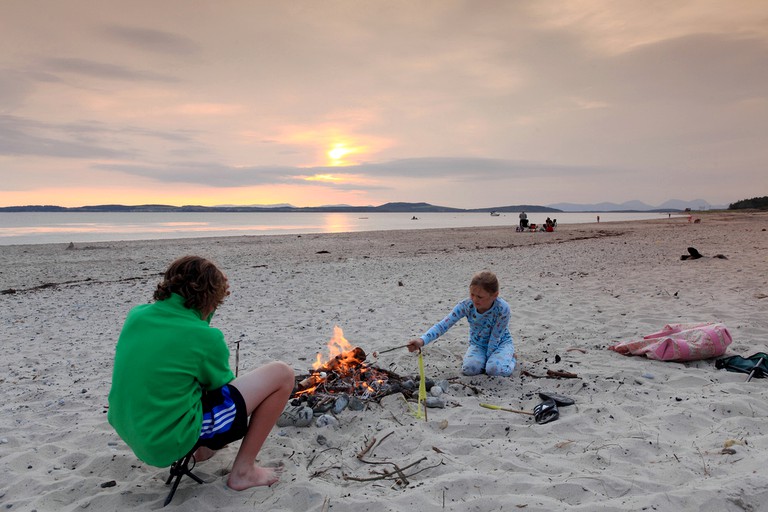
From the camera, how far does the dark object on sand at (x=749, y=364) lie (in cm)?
498

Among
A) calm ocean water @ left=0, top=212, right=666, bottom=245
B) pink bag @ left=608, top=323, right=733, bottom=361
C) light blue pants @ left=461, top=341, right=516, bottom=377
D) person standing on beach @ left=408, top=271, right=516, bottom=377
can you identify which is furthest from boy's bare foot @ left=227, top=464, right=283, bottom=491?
calm ocean water @ left=0, top=212, right=666, bottom=245

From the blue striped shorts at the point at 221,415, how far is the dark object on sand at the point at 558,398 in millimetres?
2795

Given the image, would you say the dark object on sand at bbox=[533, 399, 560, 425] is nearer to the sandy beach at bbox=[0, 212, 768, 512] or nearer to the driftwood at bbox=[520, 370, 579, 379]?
the sandy beach at bbox=[0, 212, 768, 512]

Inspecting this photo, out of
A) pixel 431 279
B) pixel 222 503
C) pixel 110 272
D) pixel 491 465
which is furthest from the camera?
pixel 110 272

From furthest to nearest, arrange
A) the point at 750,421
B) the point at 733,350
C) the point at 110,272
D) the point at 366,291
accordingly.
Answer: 1. the point at 110,272
2. the point at 366,291
3. the point at 733,350
4. the point at 750,421

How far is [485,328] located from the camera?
569 centimetres

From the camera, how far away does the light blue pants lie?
5.30 m

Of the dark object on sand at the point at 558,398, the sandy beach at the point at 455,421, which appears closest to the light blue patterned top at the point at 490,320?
the sandy beach at the point at 455,421

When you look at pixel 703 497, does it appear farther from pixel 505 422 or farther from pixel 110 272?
pixel 110 272

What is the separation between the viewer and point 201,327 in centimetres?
303

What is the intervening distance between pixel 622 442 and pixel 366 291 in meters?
7.80

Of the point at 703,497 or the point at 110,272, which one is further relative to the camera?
the point at 110,272

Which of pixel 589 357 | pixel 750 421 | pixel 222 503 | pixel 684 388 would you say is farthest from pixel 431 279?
pixel 222 503

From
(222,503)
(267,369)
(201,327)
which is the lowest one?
(222,503)
